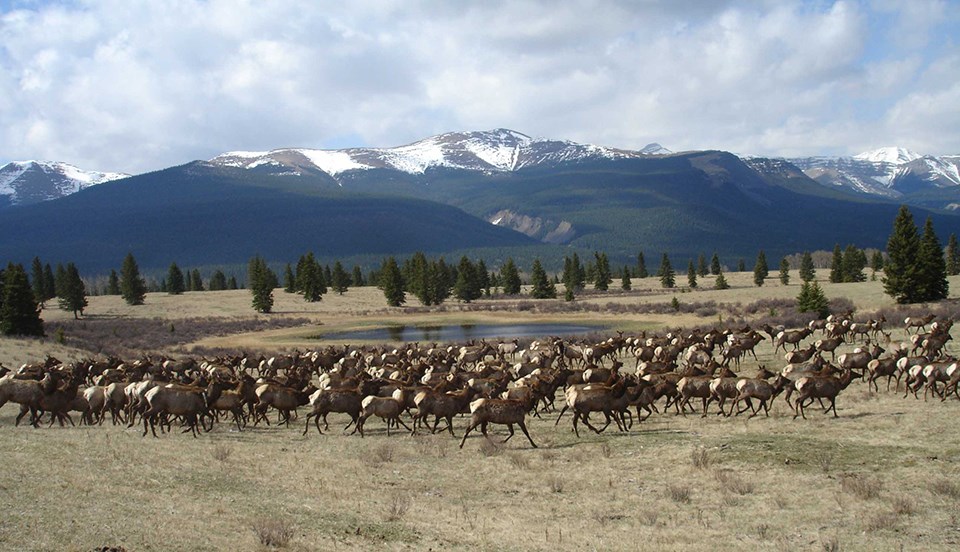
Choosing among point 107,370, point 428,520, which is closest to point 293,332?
point 107,370

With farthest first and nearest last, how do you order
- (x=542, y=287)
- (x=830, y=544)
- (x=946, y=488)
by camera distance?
(x=542, y=287) < (x=946, y=488) < (x=830, y=544)

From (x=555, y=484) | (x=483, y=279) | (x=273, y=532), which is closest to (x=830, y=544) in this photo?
(x=555, y=484)

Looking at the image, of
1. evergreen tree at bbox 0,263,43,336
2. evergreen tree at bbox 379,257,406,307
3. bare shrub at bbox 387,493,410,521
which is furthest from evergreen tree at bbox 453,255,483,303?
bare shrub at bbox 387,493,410,521

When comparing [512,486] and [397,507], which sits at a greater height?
[397,507]

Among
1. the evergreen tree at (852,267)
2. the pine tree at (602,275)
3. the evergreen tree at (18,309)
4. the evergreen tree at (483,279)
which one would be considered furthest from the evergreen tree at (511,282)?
the evergreen tree at (18,309)

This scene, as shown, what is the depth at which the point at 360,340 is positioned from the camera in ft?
207

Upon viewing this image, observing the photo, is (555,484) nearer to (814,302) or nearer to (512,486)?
(512,486)

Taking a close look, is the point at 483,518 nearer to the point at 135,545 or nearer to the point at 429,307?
the point at 135,545

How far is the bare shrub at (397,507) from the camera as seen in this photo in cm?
1248

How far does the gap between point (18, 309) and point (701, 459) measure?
53243 millimetres

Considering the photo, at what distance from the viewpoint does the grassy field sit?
1099 cm

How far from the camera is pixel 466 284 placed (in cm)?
10912

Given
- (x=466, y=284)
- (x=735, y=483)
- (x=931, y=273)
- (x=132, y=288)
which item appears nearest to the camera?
(x=735, y=483)

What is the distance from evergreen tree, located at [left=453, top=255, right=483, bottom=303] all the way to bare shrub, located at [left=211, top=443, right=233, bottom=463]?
90.7m
